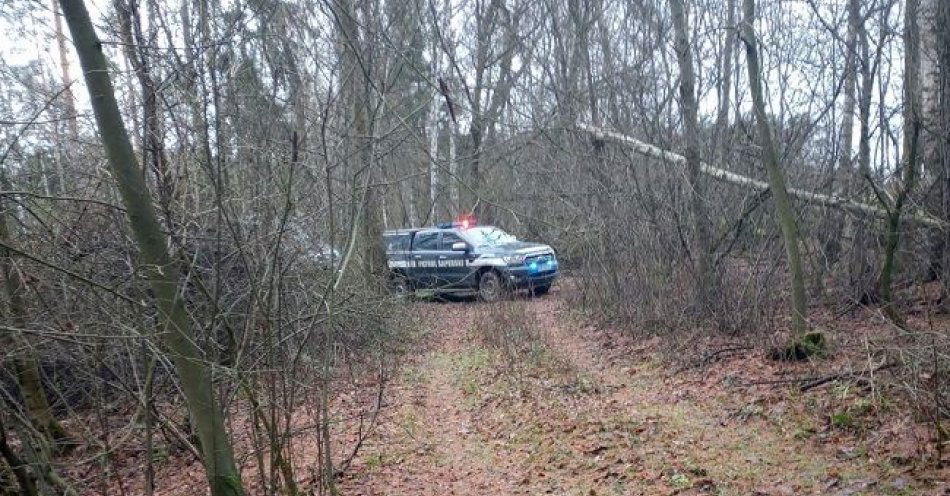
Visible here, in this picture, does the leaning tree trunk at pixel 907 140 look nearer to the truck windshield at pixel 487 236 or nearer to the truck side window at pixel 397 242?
the truck windshield at pixel 487 236

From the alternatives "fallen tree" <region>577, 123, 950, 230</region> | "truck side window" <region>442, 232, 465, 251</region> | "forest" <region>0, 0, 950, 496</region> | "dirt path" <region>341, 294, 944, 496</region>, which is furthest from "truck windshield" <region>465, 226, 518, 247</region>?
"dirt path" <region>341, 294, 944, 496</region>

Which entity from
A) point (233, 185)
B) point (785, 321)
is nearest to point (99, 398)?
point (233, 185)

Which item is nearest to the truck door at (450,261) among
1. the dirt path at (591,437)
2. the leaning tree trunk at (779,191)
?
the dirt path at (591,437)

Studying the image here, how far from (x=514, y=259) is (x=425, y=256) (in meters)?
2.36

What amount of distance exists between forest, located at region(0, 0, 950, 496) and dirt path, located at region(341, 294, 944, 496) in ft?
0.12

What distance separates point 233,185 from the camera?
16.0 feet

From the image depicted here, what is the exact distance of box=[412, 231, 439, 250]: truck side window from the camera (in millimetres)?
15656

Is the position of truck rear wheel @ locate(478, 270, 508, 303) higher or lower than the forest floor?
higher

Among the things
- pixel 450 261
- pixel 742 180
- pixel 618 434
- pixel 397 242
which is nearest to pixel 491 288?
pixel 450 261

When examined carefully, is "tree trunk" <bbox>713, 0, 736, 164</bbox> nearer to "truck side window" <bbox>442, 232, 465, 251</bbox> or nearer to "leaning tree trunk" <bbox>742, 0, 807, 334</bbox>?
"leaning tree trunk" <bbox>742, 0, 807, 334</bbox>

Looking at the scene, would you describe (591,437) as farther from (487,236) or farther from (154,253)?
(487,236)

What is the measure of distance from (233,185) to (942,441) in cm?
506

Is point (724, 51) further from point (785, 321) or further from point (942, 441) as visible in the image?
point (942, 441)

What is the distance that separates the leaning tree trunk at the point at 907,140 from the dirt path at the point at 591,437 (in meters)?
2.14
